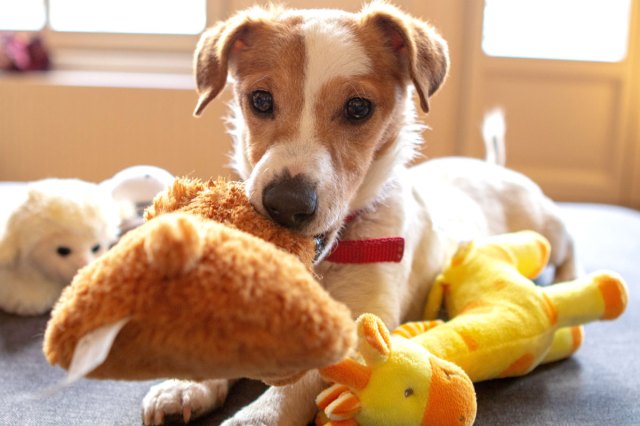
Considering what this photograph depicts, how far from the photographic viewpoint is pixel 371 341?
97 centimetres

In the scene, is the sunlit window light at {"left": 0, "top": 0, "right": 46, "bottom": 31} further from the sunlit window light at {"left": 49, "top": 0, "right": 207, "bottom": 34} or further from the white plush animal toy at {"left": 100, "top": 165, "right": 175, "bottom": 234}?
the white plush animal toy at {"left": 100, "top": 165, "right": 175, "bottom": 234}

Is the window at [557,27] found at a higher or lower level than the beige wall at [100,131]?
higher

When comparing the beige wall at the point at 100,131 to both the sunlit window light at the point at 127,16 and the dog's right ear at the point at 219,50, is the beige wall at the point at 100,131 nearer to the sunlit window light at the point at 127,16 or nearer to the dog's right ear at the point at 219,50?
the sunlit window light at the point at 127,16

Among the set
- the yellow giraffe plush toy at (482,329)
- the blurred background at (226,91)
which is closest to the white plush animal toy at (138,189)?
the yellow giraffe plush toy at (482,329)

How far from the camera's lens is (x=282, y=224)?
111 cm

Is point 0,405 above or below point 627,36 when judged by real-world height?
below

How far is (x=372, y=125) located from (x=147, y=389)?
2.47 feet

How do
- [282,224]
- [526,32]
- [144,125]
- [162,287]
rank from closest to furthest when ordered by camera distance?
[162,287] < [282,224] < [144,125] < [526,32]

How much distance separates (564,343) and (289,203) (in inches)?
31.1

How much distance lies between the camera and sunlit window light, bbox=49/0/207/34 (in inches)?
154

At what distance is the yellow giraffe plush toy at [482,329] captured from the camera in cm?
100

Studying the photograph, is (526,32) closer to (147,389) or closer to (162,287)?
(147,389)

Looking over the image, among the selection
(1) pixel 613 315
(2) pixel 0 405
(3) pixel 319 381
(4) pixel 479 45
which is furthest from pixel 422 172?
(4) pixel 479 45

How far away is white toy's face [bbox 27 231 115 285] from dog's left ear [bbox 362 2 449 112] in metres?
0.95
